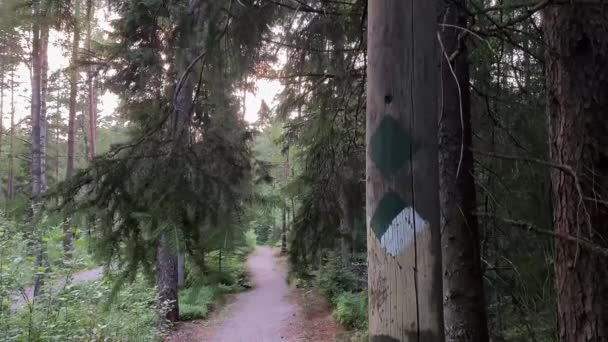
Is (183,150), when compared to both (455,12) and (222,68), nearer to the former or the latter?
(222,68)

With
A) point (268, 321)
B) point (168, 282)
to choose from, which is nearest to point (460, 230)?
point (168, 282)

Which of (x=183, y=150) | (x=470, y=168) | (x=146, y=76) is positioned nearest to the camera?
(x=183, y=150)

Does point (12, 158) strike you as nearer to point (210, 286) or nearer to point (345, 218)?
point (345, 218)

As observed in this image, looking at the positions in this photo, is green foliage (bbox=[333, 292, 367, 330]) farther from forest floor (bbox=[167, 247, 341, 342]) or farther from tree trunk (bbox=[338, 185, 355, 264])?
tree trunk (bbox=[338, 185, 355, 264])

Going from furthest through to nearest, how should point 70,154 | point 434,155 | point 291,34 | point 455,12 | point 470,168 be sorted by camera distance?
point 70,154
point 291,34
point 470,168
point 455,12
point 434,155

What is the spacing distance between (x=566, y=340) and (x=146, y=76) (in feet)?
19.8

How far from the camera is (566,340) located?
111 inches

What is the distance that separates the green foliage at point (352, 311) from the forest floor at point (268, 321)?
1.21 ft

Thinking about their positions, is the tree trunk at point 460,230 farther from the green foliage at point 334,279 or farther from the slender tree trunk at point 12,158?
the slender tree trunk at point 12,158

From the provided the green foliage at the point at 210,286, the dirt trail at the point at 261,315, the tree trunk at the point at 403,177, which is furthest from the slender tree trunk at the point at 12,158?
the tree trunk at the point at 403,177

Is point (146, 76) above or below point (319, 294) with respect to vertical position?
above

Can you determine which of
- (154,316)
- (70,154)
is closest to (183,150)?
(154,316)

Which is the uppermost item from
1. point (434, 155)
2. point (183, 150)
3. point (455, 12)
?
point (455, 12)

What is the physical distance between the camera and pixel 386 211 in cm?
145
